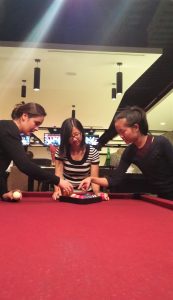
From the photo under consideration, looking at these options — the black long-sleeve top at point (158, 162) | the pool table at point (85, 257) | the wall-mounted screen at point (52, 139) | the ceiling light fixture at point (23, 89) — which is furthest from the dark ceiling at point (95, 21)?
the wall-mounted screen at point (52, 139)

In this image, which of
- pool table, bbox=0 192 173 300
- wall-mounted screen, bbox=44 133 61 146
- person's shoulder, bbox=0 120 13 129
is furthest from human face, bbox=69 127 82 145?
wall-mounted screen, bbox=44 133 61 146

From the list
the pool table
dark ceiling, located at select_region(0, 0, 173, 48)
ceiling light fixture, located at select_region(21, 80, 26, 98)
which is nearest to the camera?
the pool table

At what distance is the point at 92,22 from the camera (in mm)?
3506

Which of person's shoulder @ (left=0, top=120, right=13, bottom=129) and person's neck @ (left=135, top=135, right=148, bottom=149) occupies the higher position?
person's shoulder @ (left=0, top=120, right=13, bottom=129)

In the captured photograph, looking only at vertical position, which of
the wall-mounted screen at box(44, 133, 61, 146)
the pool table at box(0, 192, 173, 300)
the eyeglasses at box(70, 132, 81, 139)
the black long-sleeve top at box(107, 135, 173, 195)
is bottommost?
the pool table at box(0, 192, 173, 300)

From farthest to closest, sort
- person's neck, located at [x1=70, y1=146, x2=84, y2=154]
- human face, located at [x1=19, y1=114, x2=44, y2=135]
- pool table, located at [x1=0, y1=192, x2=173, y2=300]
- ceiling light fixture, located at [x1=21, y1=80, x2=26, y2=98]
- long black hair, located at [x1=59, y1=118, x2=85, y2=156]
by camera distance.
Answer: ceiling light fixture, located at [x1=21, y1=80, x2=26, y2=98]
person's neck, located at [x1=70, y1=146, x2=84, y2=154]
long black hair, located at [x1=59, y1=118, x2=85, y2=156]
human face, located at [x1=19, y1=114, x2=44, y2=135]
pool table, located at [x1=0, y1=192, x2=173, y2=300]

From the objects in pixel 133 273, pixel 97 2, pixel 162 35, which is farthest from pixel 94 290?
pixel 162 35

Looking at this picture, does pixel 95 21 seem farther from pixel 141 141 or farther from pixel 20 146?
pixel 20 146

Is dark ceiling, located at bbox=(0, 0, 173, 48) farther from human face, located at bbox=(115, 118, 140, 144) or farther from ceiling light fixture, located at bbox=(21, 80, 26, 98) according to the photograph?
ceiling light fixture, located at bbox=(21, 80, 26, 98)

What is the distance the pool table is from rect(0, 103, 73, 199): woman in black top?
0.59 m

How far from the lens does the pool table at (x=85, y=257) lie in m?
0.61

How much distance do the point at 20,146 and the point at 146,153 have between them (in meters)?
0.93

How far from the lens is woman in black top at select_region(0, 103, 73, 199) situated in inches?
82.0

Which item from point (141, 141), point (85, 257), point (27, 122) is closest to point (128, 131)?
point (141, 141)
